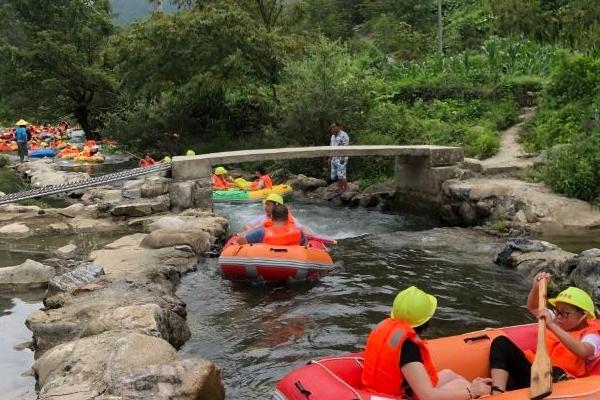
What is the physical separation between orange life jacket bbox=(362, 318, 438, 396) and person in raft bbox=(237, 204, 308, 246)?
4326mm

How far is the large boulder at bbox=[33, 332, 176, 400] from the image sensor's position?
14.8 feet

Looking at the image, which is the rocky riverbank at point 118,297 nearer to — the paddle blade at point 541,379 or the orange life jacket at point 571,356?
the paddle blade at point 541,379

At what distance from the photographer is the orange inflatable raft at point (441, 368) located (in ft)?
13.3

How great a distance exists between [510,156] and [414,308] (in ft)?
35.2

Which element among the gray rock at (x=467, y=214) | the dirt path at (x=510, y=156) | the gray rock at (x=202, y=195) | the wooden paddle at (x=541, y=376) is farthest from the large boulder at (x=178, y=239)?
the dirt path at (x=510, y=156)

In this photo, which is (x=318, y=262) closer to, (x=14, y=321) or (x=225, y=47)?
(x=14, y=321)

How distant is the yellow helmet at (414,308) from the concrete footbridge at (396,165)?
7.58 meters

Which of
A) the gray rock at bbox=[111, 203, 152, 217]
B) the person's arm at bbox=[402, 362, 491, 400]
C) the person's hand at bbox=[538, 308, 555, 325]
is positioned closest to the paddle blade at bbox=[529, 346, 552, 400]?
the person's hand at bbox=[538, 308, 555, 325]

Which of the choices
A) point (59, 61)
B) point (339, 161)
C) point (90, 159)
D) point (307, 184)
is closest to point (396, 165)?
point (339, 161)

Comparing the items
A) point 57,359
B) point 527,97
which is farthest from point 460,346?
point 527,97

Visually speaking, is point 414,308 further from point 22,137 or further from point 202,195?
point 22,137

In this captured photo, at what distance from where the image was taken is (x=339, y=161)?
15.1 metres

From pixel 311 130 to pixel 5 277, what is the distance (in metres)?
9.80

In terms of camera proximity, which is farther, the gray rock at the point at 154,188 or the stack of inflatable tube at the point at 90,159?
the stack of inflatable tube at the point at 90,159
